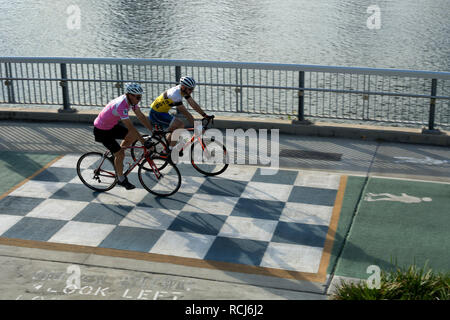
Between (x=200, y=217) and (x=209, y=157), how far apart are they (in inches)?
71.9

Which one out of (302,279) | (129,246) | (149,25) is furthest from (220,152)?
(149,25)

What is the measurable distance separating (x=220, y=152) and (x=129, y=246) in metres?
2.85

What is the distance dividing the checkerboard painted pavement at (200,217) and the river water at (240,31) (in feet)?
56.8

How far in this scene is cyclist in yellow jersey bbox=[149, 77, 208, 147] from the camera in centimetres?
1017

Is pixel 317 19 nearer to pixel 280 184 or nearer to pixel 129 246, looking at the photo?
pixel 280 184

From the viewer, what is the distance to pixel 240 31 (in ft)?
106

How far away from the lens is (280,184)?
1023 centimetres

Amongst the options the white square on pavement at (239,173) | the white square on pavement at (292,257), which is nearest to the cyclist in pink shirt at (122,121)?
the white square on pavement at (239,173)

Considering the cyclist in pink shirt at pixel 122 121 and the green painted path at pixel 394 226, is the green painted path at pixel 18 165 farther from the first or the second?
the green painted path at pixel 394 226

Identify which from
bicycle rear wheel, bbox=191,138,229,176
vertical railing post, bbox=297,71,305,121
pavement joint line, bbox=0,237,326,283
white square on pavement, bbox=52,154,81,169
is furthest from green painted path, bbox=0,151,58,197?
vertical railing post, bbox=297,71,305,121

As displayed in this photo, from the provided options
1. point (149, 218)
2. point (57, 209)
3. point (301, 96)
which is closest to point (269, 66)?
point (301, 96)

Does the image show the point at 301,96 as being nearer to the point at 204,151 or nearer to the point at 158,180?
the point at 204,151

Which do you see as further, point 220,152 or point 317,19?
point 317,19
